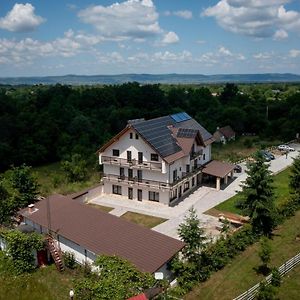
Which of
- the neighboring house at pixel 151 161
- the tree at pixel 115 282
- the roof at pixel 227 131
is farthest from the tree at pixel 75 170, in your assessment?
the roof at pixel 227 131

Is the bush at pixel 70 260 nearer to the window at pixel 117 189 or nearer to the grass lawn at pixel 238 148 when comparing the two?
the window at pixel 117 189

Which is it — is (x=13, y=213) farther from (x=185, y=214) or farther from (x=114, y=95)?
(x=114, y=95)

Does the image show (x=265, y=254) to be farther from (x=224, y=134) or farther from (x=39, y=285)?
(x=224, y=134)

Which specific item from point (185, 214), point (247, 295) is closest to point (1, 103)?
point (185, 214)

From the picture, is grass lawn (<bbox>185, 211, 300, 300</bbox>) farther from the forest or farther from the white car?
the white car

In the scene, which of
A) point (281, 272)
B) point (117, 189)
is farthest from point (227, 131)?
point (281, 272)
